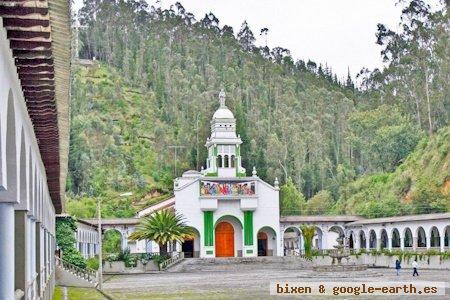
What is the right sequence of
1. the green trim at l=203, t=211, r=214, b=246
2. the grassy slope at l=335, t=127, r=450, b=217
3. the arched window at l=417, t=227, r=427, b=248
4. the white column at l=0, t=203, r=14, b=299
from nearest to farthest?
the white column at l=0, t=203, r=14, b=299 → the arched window at l=417, t=227, r=427, b=248 → the green trim at l=203, t=211, r=214, b=246 → the grassy slope at l=335, t=127, r=450, b=217

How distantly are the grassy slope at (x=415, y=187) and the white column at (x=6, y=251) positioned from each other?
5609 centimetres

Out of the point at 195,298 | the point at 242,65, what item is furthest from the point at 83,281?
the point at 242,65

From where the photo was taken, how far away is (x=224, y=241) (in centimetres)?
6600

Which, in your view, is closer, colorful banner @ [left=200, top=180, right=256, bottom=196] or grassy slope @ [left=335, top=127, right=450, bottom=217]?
colorful banner @ [left=200, top=180, right=256, bottom=196]

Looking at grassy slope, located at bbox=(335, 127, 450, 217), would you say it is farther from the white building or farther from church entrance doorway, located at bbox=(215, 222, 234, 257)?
the white building

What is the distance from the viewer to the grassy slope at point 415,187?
216 ft

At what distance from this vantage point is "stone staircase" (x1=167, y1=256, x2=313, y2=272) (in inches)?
2248

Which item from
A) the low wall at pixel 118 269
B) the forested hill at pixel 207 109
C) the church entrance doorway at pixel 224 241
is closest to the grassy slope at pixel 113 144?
the forested hill at pixel 207 109

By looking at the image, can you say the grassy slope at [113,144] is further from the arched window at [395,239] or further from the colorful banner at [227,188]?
the arched window at [395,239]

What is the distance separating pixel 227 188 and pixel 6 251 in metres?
56.2

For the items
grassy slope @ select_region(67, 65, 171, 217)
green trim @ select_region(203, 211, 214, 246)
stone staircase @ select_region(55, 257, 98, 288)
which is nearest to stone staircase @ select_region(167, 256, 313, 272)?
green trim @ select_region(203, 211, 214, 246)

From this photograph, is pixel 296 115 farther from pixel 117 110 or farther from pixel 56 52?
pixel 56 52

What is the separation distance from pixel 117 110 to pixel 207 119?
658 inches

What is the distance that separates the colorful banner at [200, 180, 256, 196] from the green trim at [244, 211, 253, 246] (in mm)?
1624
